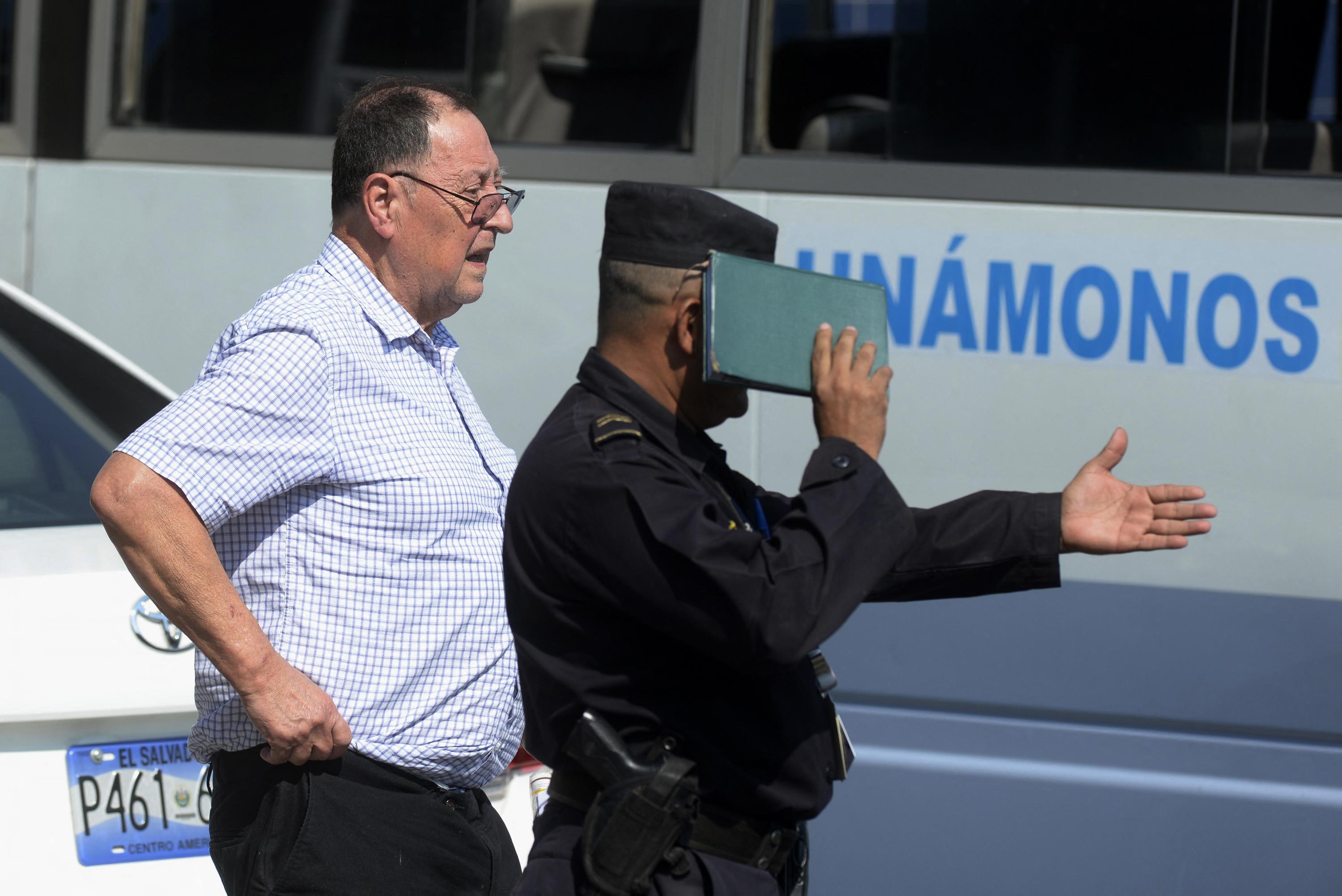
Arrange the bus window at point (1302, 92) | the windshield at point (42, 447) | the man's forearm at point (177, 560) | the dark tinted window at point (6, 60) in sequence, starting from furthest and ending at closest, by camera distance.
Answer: the dark tinted window at point (6, 60), the bus window at point (1302, 92), the windshield at point (42, 447), the man's forearm at point (177, 560)

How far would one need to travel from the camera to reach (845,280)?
69.1 inches

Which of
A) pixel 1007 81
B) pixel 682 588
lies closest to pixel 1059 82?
pixel 1007 81

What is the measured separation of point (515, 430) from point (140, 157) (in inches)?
50.5

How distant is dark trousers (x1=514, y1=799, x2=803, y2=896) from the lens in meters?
1.68

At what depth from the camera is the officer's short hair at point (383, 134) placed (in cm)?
216

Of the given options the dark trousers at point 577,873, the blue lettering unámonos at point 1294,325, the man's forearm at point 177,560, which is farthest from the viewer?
the blue lettering unámonos at point 1294,325

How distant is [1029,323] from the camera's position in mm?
3240

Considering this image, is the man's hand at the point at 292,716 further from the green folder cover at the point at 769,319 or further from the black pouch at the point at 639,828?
the green folder cover at the point at 769,319

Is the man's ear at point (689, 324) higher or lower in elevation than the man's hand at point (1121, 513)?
higher

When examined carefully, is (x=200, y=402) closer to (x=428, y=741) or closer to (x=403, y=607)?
(x=403, y=607)

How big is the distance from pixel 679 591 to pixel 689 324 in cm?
36

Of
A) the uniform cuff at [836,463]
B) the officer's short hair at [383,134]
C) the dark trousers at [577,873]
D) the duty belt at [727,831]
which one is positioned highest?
the officer's short hair at [383,134]

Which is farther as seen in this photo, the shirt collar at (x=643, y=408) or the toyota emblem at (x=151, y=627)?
the toyota emblem at (x=151, y=627)

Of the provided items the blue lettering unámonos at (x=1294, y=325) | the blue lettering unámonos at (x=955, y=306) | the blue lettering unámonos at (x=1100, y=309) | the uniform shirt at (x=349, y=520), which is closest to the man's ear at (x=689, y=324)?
the uniform shirt at (x=349, y=520)
